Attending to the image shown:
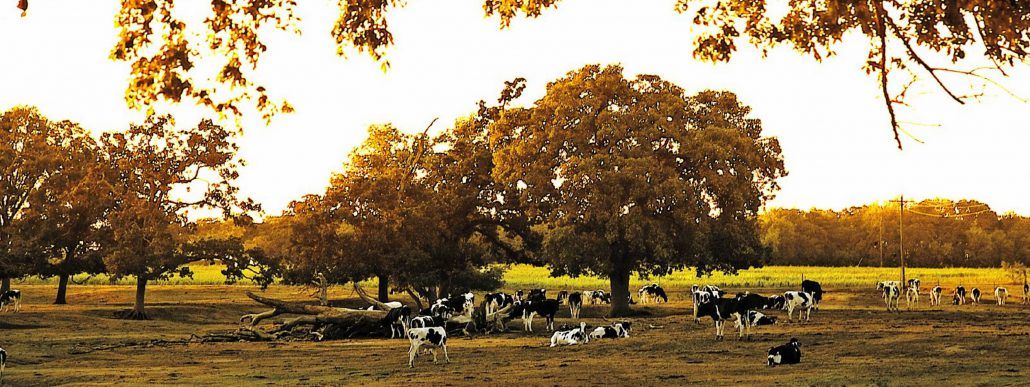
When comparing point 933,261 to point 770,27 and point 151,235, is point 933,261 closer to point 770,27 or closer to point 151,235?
point 151,235

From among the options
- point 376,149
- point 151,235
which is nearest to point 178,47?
point 151,235

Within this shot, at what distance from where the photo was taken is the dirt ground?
23344 millimetres

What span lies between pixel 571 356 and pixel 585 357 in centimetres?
52

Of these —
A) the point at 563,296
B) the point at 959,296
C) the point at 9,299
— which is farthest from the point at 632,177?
the point at 9,299

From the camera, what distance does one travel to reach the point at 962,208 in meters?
155

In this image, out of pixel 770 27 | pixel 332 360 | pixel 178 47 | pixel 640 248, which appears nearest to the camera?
pixel 178 47

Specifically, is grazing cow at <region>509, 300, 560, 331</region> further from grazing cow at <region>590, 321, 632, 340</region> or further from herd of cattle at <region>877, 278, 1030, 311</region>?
herd of cattle at <region>877, 278, 1030, 311</region>

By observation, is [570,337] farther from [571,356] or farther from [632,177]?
[632,177]

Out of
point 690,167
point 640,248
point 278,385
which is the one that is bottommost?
point 278,385

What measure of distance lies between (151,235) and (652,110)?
73.3 feet

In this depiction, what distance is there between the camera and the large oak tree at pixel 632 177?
4909cm

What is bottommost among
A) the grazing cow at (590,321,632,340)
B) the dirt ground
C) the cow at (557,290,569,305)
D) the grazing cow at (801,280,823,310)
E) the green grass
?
the dirt ground

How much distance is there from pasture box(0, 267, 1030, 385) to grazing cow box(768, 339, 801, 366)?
34cm

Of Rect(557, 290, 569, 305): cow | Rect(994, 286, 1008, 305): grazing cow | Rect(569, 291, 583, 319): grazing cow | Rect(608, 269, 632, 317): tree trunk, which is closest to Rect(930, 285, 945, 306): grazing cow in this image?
Rect(994, 286, 1008, 305): grazing cow
